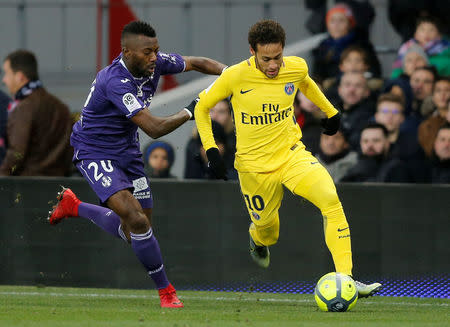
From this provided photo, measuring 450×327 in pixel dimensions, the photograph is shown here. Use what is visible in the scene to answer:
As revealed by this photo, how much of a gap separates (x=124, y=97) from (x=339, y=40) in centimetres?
495

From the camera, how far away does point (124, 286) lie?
35.8 ft

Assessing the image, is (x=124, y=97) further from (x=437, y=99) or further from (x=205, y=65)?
(x=437, y=99)

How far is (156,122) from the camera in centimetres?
870

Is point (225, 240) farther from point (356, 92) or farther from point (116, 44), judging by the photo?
point (116, 44)

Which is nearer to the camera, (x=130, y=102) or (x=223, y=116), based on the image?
(x=130, y=102)

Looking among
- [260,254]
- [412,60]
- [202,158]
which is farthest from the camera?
[412,60]

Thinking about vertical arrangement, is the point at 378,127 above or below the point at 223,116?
above

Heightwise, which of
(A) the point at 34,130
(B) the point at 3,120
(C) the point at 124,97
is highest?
(C) the point at 124,97

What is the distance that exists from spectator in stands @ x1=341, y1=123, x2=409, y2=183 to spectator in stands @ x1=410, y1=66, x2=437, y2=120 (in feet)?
3.36

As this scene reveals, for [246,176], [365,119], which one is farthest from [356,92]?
[246,176]

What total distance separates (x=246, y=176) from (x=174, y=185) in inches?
63.7

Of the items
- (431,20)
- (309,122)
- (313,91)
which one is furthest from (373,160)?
(431,20)

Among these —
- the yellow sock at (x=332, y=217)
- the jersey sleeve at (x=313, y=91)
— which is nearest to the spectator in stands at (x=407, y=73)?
the jersey sleeve at (x=313, y=91)

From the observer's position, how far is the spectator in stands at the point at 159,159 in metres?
11.7
